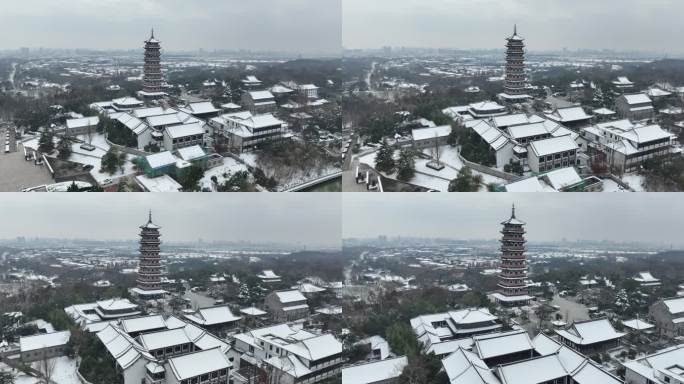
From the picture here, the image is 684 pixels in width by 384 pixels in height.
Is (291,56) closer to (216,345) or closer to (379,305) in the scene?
(379,305)

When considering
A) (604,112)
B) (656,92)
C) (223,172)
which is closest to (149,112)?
(223,172)

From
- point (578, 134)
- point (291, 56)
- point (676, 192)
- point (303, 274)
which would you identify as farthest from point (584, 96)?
point (303, 274)

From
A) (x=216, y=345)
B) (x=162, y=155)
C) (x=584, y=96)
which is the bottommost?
(x=216, y=345)

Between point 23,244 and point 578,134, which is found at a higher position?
point 578,134

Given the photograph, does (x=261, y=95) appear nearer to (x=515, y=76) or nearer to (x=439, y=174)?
(x=439, y=174)

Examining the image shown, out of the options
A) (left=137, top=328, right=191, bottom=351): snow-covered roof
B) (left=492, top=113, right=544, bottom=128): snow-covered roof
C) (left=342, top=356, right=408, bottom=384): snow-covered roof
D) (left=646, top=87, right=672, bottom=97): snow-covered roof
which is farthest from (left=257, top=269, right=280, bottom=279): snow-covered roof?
(left=646, top=87, right=672, bottom=97): snow-covered roof

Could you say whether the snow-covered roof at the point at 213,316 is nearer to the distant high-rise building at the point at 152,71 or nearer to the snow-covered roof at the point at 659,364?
the distant high-rise building at the point at 152,71

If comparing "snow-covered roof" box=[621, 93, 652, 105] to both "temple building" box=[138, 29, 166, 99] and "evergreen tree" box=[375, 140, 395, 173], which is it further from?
"temple building" box=[138, 29, 166, 99]
